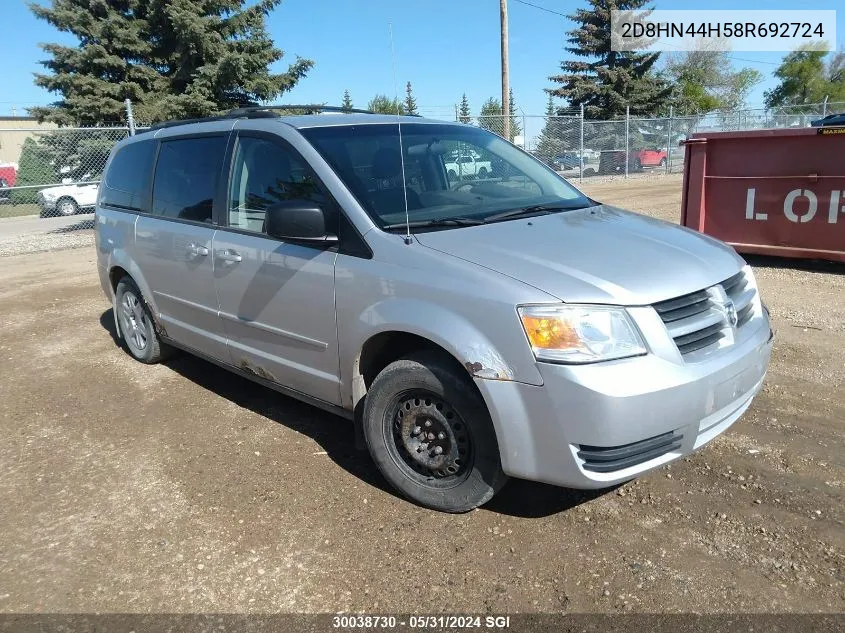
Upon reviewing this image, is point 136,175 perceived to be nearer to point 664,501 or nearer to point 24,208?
point 664,501

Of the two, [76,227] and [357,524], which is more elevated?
[76,227]

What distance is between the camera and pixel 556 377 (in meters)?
2.53

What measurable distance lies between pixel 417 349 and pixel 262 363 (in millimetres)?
1224

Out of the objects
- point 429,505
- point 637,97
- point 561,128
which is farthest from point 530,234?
point 637,97

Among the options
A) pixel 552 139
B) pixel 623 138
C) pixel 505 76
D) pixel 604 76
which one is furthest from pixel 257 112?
pixel 604 76

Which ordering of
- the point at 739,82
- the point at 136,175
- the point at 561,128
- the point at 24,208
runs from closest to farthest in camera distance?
1. the point at 136,175
2. the point at 24,208
3. the point at 561,128
4. the point at 739,82

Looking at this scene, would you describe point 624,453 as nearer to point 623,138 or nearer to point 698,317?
point 698,317

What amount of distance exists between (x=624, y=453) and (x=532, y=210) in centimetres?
152

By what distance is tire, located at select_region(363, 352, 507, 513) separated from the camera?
284 cm

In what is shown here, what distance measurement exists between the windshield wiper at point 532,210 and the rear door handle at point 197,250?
1857 millimetres

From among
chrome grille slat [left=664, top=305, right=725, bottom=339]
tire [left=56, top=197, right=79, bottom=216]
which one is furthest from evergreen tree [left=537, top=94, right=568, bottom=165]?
chrome grille slat [left=664, top=305, right=725, bottom=339]

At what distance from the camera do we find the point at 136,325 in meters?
5.53

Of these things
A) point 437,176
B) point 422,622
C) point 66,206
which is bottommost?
point 422,622

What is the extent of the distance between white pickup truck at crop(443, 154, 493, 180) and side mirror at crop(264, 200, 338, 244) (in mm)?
944
